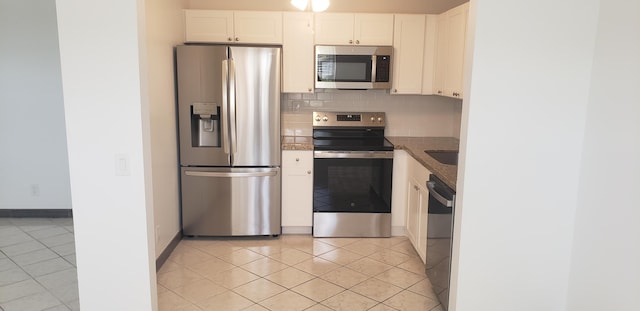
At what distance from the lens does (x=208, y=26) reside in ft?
13.6

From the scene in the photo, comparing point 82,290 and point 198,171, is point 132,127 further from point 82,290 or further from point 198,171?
point 198,171

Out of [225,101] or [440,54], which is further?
[440,54]

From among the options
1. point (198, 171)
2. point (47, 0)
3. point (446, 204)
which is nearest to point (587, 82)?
point (446, 204)

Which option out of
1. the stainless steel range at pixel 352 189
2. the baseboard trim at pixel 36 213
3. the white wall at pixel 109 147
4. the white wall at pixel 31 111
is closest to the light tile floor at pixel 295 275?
the stainless steel range at pixel 352 189

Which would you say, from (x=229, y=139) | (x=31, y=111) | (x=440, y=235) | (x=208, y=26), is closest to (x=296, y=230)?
(x=229, y=139)

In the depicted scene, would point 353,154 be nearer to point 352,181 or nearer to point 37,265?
point 352,181

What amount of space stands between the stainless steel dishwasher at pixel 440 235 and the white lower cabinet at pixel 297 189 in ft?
4.46

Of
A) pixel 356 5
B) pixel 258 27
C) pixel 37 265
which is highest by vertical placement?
pixel 356 5

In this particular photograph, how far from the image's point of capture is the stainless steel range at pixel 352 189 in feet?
13.6

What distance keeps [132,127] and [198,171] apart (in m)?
1.98

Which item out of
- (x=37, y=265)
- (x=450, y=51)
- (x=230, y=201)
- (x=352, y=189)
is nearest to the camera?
(x=37, y=265)

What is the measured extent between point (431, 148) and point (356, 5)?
167 centimetres

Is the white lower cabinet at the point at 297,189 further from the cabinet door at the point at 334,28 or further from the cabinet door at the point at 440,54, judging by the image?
the cabinet door at the point at 440,54

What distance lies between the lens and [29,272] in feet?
11.3
